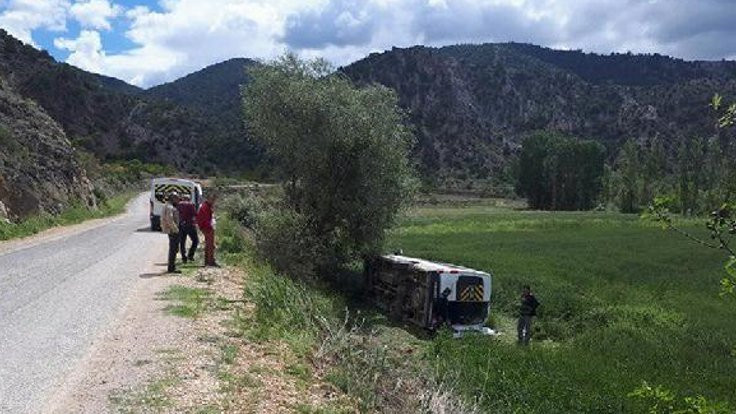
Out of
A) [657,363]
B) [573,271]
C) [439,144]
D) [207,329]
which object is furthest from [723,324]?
[439,144]

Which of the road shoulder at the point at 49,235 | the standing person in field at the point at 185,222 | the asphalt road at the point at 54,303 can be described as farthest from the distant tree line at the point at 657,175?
the standing person in field at the point at 185,222

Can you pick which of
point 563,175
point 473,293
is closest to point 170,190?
point 473,293

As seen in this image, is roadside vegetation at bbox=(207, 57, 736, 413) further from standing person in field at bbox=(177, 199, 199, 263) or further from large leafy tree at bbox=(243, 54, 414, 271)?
standing person in field at bbox=(177, 199, 199, 263)

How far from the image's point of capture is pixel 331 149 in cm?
3139

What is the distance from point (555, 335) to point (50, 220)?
24.7 meters

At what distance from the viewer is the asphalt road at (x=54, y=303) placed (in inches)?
357

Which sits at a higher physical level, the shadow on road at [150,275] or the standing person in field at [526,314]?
the shadow on road at [150,275]

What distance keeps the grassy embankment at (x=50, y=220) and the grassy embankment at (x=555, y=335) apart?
344 inches

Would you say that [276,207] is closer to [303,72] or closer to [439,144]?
[303,72]

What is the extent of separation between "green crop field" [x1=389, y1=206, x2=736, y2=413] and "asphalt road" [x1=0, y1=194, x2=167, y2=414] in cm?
746

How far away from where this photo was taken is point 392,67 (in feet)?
631

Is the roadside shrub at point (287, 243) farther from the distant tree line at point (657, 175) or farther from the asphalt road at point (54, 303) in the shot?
the distant tree line at point (657, 175)

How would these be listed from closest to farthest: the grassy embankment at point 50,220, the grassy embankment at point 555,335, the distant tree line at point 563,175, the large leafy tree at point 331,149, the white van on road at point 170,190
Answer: the grassy embankment at point 555,335
the grassy embankment at point 50,220
the large leafy tree at point 331,149
the white van on road at point 170,190
the distant tree line at point 563,175

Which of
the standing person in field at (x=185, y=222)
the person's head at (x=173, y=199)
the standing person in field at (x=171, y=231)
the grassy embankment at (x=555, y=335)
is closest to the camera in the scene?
the grassy embankment at (x=555, y=335)
